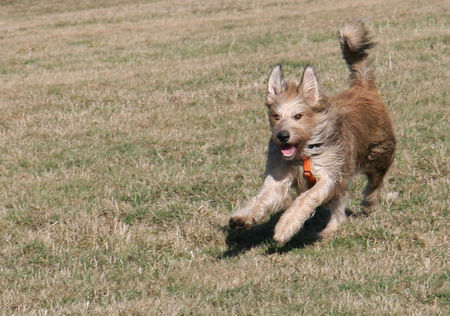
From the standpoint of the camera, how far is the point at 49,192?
789 centimetres

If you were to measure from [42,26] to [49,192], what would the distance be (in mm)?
19118

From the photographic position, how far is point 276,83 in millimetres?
6473

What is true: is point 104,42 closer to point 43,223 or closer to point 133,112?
point 133,112

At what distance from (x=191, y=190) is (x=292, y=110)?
197 centimetres

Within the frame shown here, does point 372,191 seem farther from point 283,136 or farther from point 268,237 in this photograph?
point 283,136

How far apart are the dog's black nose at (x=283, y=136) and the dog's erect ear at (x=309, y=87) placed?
1.38 feet

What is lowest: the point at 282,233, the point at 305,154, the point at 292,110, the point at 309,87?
the point at 282,233

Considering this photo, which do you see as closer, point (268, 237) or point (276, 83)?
point (276, 83)

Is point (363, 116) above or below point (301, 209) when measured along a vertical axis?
above

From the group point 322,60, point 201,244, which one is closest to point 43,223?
point 201,244

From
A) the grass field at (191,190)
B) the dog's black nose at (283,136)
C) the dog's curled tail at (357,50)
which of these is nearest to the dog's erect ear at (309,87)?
the dog's black nose at (283,136)

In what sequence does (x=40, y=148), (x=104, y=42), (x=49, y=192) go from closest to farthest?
(x=49, y=192)
(x=40, y=148)
(x=104, y=42)

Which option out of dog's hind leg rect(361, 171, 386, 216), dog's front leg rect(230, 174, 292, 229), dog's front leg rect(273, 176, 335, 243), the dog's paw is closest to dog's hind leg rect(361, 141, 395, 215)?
dog's hind leg rect(361, 171, 386, 216)

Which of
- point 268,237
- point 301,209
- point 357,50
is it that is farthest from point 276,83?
point 357,50
